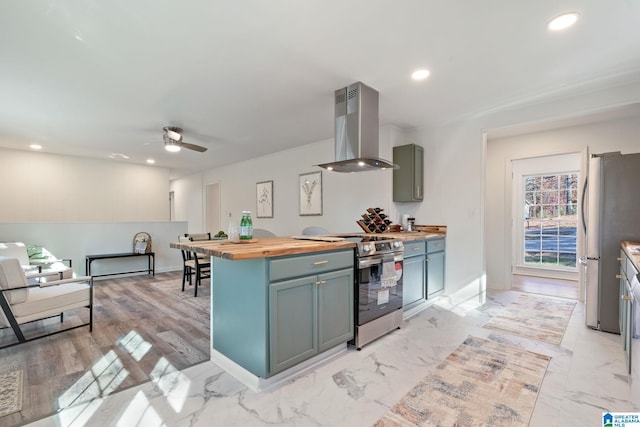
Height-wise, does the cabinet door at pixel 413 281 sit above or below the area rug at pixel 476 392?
above

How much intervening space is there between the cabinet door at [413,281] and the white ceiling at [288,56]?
183 centimetres

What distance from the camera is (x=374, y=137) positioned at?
3076 millimetres

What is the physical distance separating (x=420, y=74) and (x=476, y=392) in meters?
2.58

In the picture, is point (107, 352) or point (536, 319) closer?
A: point (107, 352)

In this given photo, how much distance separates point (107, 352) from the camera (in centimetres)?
252

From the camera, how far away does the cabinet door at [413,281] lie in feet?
10.6

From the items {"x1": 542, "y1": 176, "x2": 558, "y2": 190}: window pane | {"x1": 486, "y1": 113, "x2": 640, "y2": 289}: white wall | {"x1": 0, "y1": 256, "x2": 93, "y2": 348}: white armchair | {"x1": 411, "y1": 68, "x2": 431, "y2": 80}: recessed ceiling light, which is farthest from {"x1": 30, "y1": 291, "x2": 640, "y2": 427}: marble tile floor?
{"x1": 542, "y1": 176, "x2": 558, "y2": 190}: window pane

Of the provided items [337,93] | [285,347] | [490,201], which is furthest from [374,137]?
[490,201]

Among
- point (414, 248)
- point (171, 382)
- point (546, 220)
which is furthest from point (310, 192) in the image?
point (546, 220)

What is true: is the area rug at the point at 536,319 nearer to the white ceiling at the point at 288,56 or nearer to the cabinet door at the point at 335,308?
the cabinet door at the point at 335,308

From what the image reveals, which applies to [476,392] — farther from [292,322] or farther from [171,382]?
[171,382]

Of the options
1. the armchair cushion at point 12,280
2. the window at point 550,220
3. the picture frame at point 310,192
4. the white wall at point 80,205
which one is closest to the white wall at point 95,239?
the white wall at point 80,205

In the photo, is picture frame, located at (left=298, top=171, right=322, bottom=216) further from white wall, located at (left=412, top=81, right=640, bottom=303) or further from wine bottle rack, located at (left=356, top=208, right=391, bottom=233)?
white wall, located at (left=412, top=81, right=640, bottom=303)

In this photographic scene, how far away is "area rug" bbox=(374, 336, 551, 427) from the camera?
1683 mm
